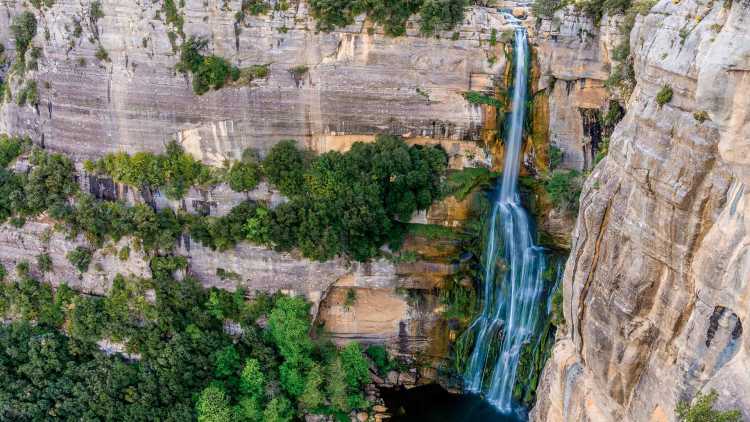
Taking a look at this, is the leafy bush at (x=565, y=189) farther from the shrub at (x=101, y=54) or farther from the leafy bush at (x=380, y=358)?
the shrub at (x=101, y=54)

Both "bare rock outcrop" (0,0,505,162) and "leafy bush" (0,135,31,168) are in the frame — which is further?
"leafy bush" (0,135,31,168)

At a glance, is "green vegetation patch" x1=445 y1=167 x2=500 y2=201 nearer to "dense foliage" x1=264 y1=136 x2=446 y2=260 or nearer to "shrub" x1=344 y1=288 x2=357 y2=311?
"dense foliage" x1=264 y1=136 x2=446 y2=260

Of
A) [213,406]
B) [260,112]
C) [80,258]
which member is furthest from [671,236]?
[80,258]

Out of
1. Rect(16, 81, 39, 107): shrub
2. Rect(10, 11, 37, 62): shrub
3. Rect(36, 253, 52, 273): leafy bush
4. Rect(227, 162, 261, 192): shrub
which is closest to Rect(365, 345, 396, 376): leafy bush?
Rect(227, 162, 261, 192): shrub

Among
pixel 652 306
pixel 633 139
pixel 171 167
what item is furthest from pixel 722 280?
pixel 171 167

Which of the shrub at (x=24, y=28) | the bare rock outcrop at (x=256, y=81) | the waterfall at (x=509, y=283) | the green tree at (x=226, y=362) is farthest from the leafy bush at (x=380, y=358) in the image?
the shrub at (x=24, y=28)

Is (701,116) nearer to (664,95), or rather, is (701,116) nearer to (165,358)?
(664,95)
